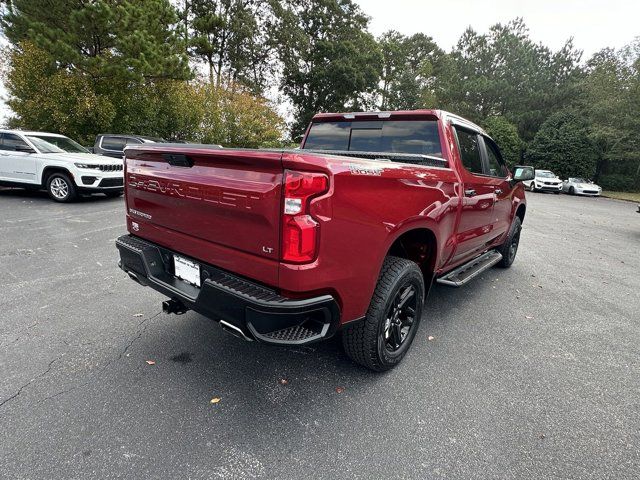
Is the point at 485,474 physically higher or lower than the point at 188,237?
lower

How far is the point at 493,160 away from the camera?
4.23m

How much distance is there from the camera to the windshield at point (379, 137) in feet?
10.3

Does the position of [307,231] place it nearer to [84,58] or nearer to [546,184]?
[84,58]

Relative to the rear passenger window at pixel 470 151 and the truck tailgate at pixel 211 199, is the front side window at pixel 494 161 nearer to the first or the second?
the rear passenger window at pixel 470 151

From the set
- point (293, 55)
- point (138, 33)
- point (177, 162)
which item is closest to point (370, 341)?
point (177, 162)

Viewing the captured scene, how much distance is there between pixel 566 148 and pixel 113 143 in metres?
31.3

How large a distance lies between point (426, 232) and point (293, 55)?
102 ft

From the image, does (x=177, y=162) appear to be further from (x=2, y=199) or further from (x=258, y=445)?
(x=2, y=199)

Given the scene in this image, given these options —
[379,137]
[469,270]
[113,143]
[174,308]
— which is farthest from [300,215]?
[113,143]

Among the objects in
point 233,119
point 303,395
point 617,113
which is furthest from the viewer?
point 617,113

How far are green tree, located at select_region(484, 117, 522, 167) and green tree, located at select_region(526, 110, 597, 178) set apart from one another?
1549 millimetres

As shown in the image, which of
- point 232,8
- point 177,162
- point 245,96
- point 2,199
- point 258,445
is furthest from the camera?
point 232,8

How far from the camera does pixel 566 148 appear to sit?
28.1 meters

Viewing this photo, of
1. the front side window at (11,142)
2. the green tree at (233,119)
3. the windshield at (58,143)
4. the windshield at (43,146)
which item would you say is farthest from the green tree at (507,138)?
the front side window at (11,142)
